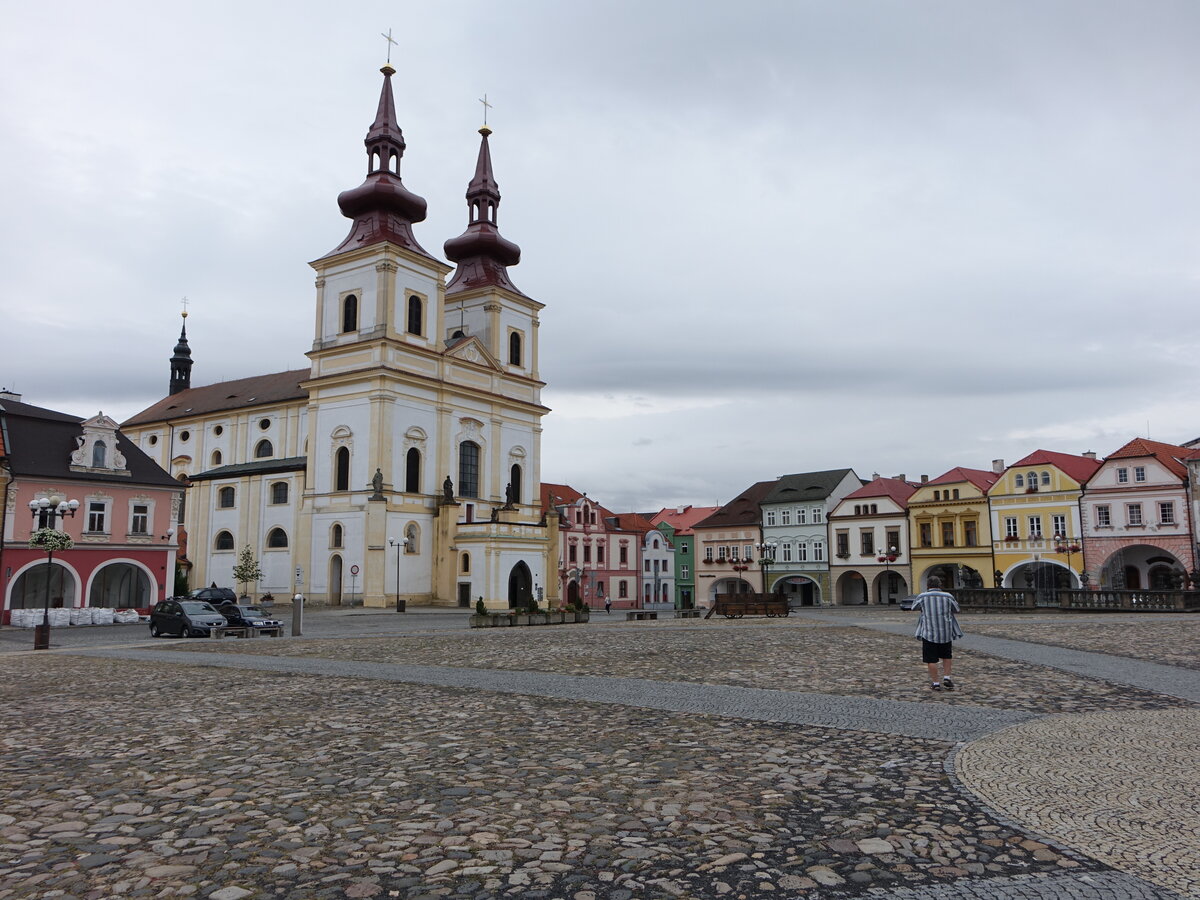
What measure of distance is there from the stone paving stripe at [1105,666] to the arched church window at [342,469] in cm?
4268

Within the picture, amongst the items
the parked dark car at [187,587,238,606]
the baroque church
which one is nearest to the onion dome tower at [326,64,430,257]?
the baroque church

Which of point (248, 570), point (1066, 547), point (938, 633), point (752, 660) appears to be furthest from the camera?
point (248, 570)

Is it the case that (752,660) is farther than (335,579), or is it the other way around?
(335,579)

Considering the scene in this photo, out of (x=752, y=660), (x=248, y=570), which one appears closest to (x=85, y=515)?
(x=248, y=570)

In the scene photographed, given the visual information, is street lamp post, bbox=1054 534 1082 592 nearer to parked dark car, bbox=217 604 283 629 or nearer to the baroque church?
the baroque church

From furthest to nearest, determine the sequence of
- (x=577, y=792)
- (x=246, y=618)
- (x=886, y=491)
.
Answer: (x=886, y=491), (x=246, y=618), (x=577, y=792)

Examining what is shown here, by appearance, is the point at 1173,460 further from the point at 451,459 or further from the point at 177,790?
the point at 177,790

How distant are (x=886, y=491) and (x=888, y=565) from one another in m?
5.66

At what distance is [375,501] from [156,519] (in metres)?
13.2

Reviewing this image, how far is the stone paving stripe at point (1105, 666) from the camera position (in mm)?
12602

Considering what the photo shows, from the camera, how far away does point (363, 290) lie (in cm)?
5753

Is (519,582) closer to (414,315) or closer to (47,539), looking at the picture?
(414,315)

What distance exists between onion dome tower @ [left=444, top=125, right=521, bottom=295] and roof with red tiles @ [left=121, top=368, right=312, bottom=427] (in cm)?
1388

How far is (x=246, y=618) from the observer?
33.2 m
